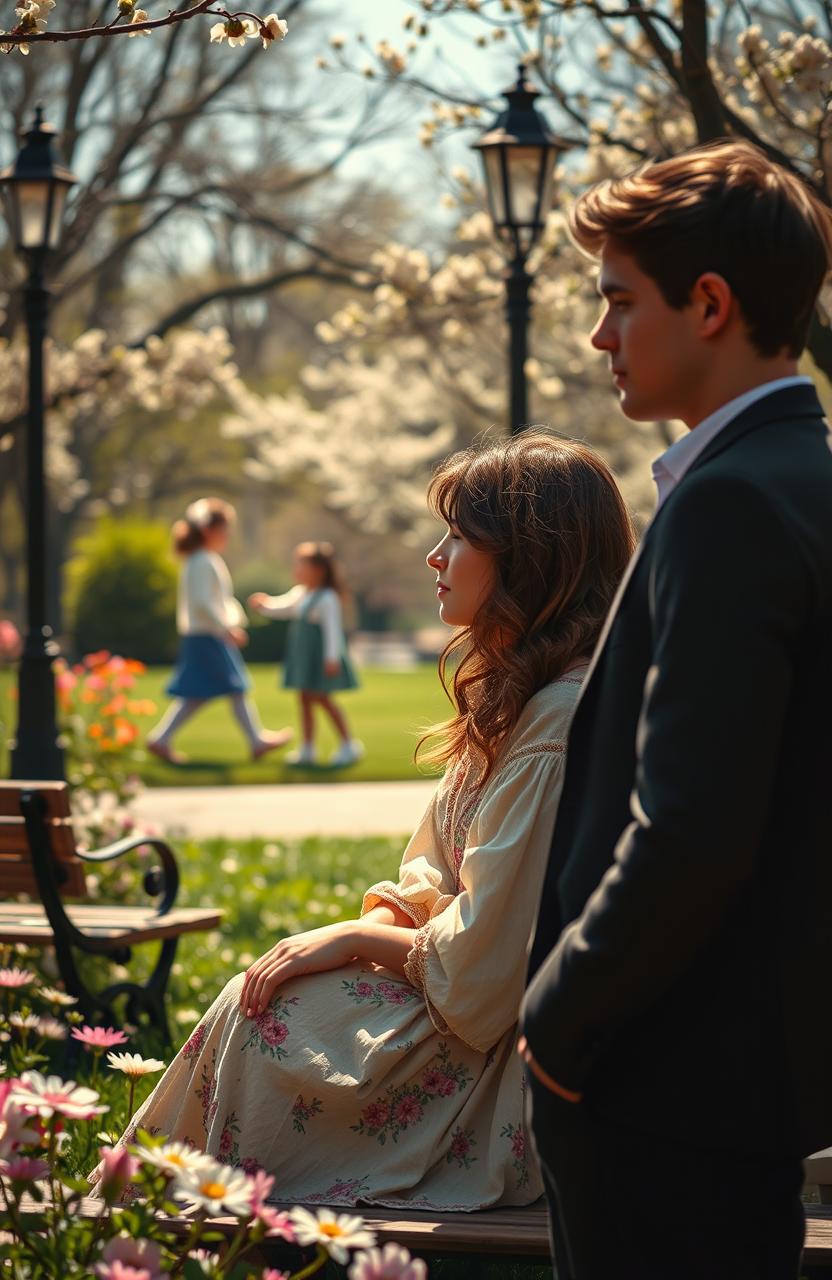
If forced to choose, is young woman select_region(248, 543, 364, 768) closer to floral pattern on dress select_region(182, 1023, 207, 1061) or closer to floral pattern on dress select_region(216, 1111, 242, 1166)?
floral pattern on dress select_region(182, 1023, 207, 1061)

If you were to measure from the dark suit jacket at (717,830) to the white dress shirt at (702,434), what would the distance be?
0.04 feet

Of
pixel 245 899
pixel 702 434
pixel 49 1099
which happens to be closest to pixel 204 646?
pixel 245 899

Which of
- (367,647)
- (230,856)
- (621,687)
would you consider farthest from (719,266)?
(367,647)

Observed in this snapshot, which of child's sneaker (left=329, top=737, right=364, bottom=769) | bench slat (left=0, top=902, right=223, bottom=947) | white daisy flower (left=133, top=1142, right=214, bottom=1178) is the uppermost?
white daisy flower (left=133, top=1142, right=214, bottom=1178)

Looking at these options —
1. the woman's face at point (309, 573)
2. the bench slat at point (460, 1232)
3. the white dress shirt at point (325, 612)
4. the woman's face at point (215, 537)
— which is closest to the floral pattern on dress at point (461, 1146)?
Result: the bench slat at point (460, 1232)

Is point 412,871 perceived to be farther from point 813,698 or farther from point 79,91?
point 79,91

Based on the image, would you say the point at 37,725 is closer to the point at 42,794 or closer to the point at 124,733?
the point at 124,733

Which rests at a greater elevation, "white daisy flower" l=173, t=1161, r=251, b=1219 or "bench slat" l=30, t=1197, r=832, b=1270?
"white daisy flower" l=173, t=1161, r=251, b=1219

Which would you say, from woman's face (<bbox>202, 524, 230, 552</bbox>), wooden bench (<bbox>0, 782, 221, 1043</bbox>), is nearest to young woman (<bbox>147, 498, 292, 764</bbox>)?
woman's face (<bbox>202, 524, 230, 552</bbox>)

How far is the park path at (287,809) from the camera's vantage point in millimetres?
10055

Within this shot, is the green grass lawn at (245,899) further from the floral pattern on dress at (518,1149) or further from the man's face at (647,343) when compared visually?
the man's face at (647,343)

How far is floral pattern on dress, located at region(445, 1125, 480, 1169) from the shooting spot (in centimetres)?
271

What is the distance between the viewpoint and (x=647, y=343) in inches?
70.7

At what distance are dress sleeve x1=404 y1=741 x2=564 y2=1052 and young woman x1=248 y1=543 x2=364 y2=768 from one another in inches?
439
